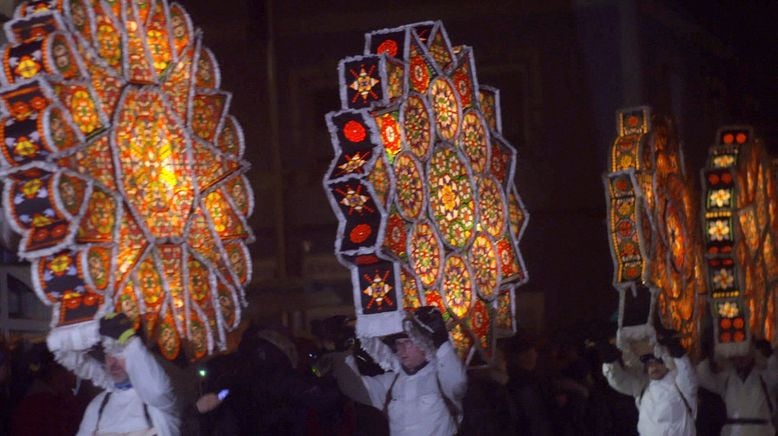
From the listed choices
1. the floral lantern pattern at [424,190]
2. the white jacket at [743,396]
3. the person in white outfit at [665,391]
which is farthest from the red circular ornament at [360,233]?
the white jacket at [743,396]

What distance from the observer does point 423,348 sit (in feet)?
29.0

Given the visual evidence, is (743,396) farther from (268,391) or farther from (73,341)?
(73,341)

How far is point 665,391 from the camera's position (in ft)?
33.9

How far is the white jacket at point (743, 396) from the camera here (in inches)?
492

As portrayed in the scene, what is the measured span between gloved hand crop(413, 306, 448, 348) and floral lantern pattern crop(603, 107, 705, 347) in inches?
101

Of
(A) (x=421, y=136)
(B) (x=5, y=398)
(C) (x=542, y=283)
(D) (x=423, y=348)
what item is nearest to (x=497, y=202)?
(A) (x=421, y=136)

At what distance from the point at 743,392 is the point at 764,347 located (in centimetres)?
117

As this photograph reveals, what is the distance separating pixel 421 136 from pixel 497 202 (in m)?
1.22

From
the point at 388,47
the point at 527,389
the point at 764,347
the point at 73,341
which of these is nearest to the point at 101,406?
the point at 73,341

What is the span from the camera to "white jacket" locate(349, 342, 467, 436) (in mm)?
8812

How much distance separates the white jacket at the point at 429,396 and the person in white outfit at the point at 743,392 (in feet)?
14.5

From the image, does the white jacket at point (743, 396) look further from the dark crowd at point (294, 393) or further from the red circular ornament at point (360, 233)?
the red circular ornament at point (360, 233)

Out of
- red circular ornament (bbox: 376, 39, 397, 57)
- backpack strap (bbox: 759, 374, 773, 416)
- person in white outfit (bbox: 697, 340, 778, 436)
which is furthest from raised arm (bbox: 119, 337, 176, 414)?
backpack strap (bbox: 759, 374, 773, 416)

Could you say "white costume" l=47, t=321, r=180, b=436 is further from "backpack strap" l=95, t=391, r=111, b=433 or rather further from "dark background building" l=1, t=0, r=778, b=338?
"dark background building" l=1, t=0, r=778, b=338
